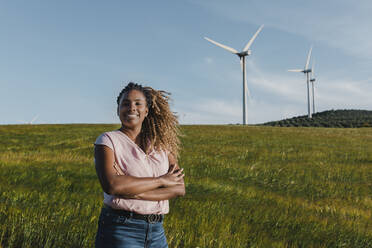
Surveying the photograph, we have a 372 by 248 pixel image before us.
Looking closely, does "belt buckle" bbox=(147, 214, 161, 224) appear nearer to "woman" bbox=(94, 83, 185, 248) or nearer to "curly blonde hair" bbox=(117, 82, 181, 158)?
"woman" bbox=(94, 83, 185, 248)

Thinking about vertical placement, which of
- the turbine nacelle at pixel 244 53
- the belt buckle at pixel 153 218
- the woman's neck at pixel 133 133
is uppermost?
the turbine nacelle at pixel 244 53

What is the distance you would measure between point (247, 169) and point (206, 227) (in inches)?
247

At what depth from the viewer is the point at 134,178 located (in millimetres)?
2648

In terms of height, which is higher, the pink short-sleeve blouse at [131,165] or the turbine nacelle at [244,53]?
the turbine nacelle at [244,53]

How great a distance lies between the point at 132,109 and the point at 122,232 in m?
1.07

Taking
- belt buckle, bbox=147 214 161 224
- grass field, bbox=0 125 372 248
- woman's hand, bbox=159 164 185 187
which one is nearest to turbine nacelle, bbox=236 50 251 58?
grass field, bbox=0 125 372 248

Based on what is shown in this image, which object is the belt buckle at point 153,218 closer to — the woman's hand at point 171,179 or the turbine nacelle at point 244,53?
the woman's hand at point 171,179

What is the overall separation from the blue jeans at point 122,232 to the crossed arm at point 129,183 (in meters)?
0.20

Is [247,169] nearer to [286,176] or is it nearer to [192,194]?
[286,176]

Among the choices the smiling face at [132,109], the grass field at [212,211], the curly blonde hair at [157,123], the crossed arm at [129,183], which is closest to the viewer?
the crossed arm at [129,183]

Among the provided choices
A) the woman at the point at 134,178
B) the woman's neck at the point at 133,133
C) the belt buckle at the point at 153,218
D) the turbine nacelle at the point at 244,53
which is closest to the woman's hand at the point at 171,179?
the woman at the point at 134,178

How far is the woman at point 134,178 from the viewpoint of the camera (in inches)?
104

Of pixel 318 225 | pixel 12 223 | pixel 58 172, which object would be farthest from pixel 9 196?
pixel 318 225

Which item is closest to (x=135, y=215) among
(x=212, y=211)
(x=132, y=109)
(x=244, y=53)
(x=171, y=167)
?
(x=171, y=167)
